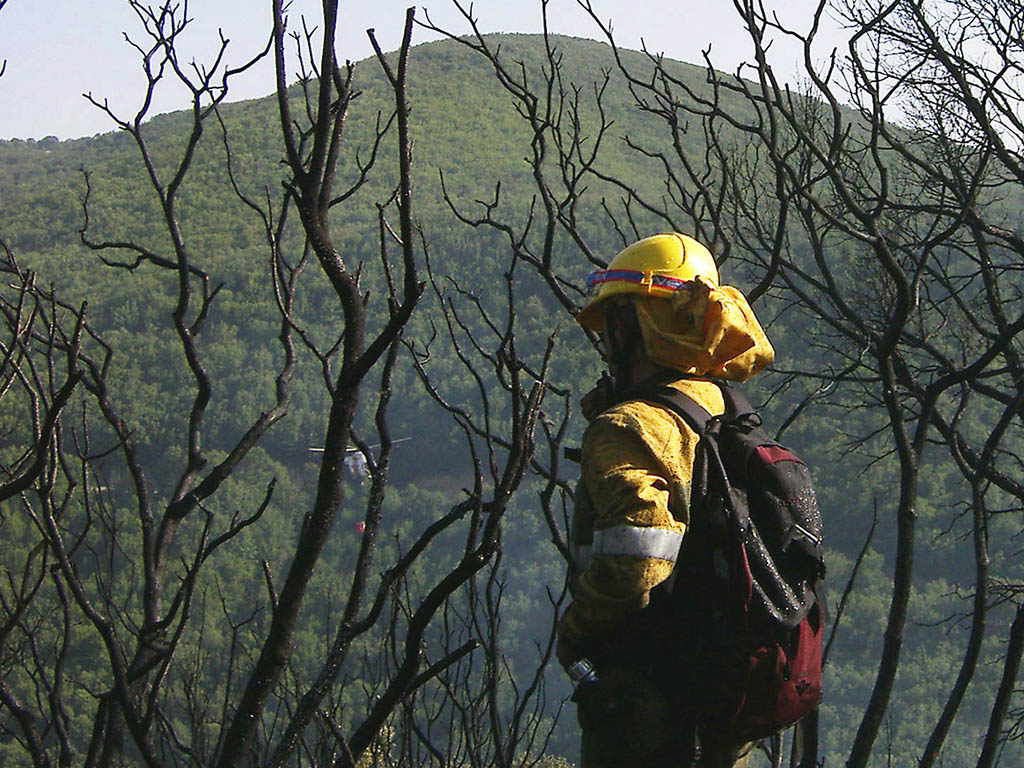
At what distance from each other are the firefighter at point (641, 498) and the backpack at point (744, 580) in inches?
1.5

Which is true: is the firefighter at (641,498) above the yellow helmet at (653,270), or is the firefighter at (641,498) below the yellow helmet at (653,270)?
below

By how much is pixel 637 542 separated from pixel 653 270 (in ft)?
2.03

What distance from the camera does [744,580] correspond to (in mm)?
1940

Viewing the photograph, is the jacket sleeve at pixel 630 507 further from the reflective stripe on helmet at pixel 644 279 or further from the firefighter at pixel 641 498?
the reflective stripe on helmet at pixel 644 279

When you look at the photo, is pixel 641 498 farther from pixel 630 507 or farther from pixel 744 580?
pixel 744 580

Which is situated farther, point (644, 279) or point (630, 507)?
point (644, 279)

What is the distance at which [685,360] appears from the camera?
2.23m

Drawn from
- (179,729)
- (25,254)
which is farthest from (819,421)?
(25,254)

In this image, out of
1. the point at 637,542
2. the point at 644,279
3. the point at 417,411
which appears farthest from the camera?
the point at 417,411

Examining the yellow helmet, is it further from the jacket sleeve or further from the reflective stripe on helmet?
the jacket sleeve

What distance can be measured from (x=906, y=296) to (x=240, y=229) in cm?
6756

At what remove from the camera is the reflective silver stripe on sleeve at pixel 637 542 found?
1911mm

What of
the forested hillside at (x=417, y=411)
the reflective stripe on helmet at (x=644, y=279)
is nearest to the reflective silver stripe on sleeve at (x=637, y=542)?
the reflective stripe on helmet at (x=644, y=279)

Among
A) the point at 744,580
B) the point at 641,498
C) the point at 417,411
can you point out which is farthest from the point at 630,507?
the point at 417,411
